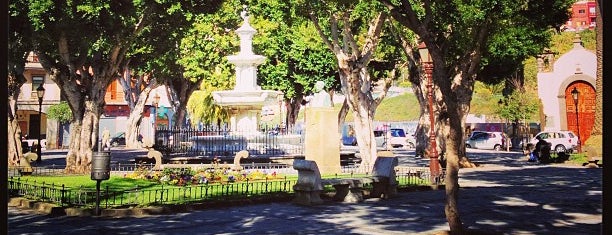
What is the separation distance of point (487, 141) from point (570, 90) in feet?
25.0

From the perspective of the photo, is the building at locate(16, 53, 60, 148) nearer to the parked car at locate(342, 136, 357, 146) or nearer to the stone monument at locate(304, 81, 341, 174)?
the parked car at locate(342, 136, 357, 146)

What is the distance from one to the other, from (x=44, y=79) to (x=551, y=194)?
4973 centimetres

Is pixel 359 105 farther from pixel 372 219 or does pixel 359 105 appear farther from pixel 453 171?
pixel 453 171

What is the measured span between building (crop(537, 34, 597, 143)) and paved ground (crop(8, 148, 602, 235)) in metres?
29.3

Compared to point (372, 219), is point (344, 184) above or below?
above

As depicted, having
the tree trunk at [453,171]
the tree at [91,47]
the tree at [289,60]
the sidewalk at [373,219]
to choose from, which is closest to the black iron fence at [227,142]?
the tree at [91,47]

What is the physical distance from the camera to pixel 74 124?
19906 mm

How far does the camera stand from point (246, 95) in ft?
74.7

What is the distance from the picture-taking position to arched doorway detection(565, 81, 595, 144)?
3938 centimetres

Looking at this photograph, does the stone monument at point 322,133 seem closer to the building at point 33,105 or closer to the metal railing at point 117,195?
the metal railing at point 117,195

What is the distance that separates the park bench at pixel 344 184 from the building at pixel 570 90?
31.0 metres

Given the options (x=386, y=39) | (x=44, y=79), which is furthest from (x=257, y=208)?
(x=44, y=79)

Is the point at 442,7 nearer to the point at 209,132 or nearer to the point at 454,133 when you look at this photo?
the point at 454,133

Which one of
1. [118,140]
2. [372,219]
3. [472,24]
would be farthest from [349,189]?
[118,140]
